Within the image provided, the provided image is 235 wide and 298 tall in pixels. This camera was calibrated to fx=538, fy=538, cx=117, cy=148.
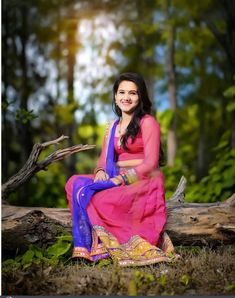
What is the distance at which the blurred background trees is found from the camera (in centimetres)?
837

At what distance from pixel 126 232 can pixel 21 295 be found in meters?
0.74

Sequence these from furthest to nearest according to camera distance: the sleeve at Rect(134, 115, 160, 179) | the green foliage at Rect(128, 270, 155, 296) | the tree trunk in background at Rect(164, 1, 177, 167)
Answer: the tree trunk in background at Rect(164, 1, 177, 167) < the sleeve at Rect(134, 115, 160, 179) < the green foliage at Rect(128, 270, 155, 296)

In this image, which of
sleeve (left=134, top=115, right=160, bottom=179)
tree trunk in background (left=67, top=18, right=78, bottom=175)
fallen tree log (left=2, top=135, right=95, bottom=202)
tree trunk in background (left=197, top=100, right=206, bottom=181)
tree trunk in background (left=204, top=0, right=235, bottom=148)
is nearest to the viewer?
sleeve (left=134, top=115, right=160, bottom=179)

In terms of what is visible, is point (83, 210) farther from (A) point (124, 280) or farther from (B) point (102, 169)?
(A) point (124, 280)

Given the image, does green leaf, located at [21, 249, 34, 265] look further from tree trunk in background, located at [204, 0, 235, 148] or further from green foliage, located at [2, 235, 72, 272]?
tree trunk in background, located at [204, 0, 235, 148]

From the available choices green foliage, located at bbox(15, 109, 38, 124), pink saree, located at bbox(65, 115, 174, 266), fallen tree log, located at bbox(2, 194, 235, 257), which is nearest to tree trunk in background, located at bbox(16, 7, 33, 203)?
green foliage, located at bbox(15, 109, 38, 124)

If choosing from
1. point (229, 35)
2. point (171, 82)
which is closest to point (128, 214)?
point (229, 35)

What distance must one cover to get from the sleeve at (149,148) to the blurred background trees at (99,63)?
4502mm

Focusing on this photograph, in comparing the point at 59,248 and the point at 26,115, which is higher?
the point at 26,115

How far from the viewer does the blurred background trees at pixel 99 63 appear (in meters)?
8.37

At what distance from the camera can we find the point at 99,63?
30.4 ft

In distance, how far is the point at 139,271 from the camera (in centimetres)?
317

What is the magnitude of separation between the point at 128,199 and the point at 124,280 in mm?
524

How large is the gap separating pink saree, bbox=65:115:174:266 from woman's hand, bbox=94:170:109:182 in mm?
72
